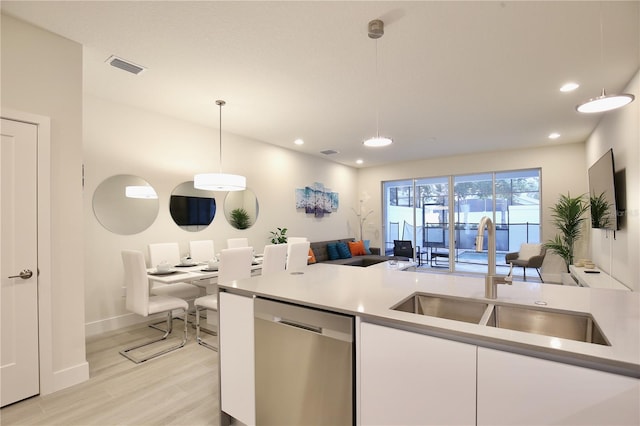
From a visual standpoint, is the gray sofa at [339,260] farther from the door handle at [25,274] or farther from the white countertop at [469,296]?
the door handle at [25,274]

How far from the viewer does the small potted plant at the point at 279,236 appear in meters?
5.72

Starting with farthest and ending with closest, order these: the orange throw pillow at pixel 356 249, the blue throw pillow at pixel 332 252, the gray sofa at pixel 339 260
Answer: the orange throw pillow at pixel 356 249, the blue throw pillow at pixel 332 252, the gray sofa at pixel 339 260

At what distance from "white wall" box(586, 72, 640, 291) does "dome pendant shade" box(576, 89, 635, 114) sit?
158 cm

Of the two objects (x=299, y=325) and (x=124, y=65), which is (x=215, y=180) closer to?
(x=124, y=65)

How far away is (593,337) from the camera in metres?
1.22

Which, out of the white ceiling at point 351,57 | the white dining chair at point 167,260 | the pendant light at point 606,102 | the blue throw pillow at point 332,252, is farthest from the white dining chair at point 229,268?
the blue throw pillow at point 332,252

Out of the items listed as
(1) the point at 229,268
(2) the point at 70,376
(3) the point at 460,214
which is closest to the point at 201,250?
(1) the point at 229,268

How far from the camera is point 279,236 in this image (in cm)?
591

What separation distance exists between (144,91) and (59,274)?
7.11 ft

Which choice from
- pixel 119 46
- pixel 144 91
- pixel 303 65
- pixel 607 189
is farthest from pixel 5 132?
pixel 607 189

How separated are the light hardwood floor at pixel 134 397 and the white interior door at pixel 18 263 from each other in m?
0.21

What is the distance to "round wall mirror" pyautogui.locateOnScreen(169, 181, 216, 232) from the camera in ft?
14.4

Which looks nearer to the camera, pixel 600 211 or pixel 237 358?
pixel 237 358

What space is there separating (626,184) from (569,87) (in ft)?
4.13
